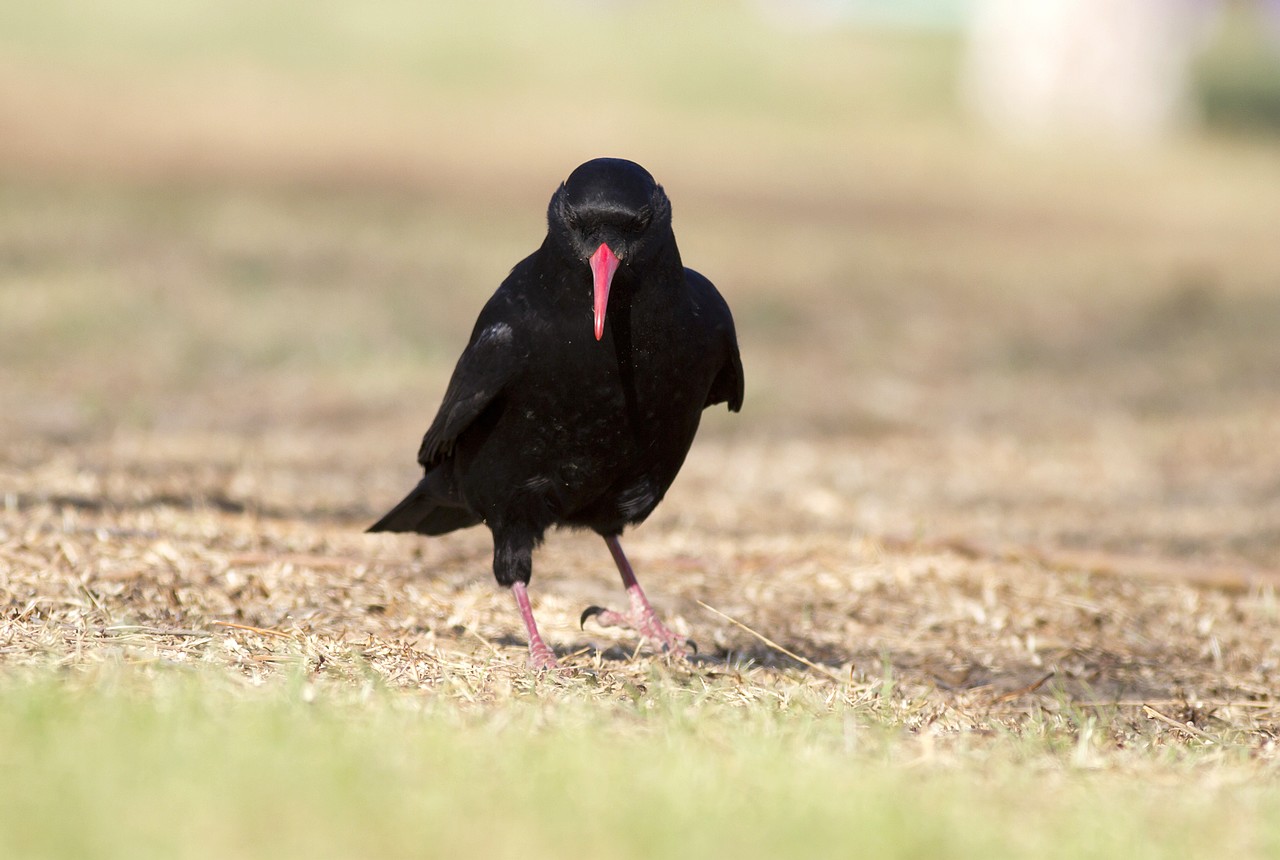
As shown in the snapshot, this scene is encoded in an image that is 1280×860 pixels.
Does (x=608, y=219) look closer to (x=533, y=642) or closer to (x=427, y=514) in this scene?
(x=533, y=642)

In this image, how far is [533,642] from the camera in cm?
439

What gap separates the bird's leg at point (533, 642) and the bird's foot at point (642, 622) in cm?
29

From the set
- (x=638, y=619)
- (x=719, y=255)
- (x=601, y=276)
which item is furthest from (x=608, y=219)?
(x=719, y=255)

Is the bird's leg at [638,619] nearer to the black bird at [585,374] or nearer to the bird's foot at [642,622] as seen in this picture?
the bird's foot at [642,622]

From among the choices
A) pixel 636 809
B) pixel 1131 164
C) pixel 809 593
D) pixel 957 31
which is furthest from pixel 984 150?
pixel 636 809

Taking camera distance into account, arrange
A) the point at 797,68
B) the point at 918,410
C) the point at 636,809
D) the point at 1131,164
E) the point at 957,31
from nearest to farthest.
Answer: the point at 636,809, the point at 918,410, the point at 1131,164, the point at 797,68, the point at 957,31

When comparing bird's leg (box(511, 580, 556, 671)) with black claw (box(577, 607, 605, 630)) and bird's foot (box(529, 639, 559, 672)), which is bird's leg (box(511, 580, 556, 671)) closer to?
bird's foot (box(529, 639, 559, 672))

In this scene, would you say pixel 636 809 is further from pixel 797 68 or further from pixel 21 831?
pixel 797 68

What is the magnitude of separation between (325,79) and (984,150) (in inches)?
389

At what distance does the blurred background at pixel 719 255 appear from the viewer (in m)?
7.69

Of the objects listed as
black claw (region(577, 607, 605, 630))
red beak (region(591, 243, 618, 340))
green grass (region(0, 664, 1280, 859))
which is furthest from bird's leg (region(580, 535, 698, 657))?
green grass (region(0, 664, 1280, 859))

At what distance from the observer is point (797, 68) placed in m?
28.0

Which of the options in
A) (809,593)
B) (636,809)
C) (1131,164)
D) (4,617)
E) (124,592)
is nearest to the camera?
(636,809)

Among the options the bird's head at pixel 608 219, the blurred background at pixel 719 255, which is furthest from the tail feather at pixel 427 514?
the blurred background at pixel 719 255
